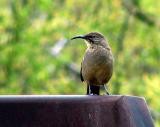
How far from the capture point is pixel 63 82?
18.1 metres

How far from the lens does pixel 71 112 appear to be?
4676 millimetres

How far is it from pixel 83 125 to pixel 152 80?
11.0 m

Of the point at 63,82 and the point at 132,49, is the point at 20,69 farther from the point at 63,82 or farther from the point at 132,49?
the point at 132,49

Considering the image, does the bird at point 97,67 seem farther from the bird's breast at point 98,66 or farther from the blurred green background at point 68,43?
the blurred green background at point 68,43

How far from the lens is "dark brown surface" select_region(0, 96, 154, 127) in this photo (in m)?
4.60

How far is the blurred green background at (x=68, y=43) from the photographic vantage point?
15773 mm

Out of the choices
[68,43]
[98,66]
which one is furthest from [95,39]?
[68,43]

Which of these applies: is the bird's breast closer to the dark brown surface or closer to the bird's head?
the bird's head

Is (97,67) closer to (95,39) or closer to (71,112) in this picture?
(95,39)

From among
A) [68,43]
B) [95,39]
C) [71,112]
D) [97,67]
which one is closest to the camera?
[71,112]

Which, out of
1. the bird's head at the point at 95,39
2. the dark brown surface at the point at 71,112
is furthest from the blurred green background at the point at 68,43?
the dark brown surface at the point at 71,112

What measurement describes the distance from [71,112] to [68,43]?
1473cm

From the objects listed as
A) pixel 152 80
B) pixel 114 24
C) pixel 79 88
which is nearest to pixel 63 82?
pixel 79 88

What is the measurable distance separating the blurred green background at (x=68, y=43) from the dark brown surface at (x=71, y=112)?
1012 centimetres
